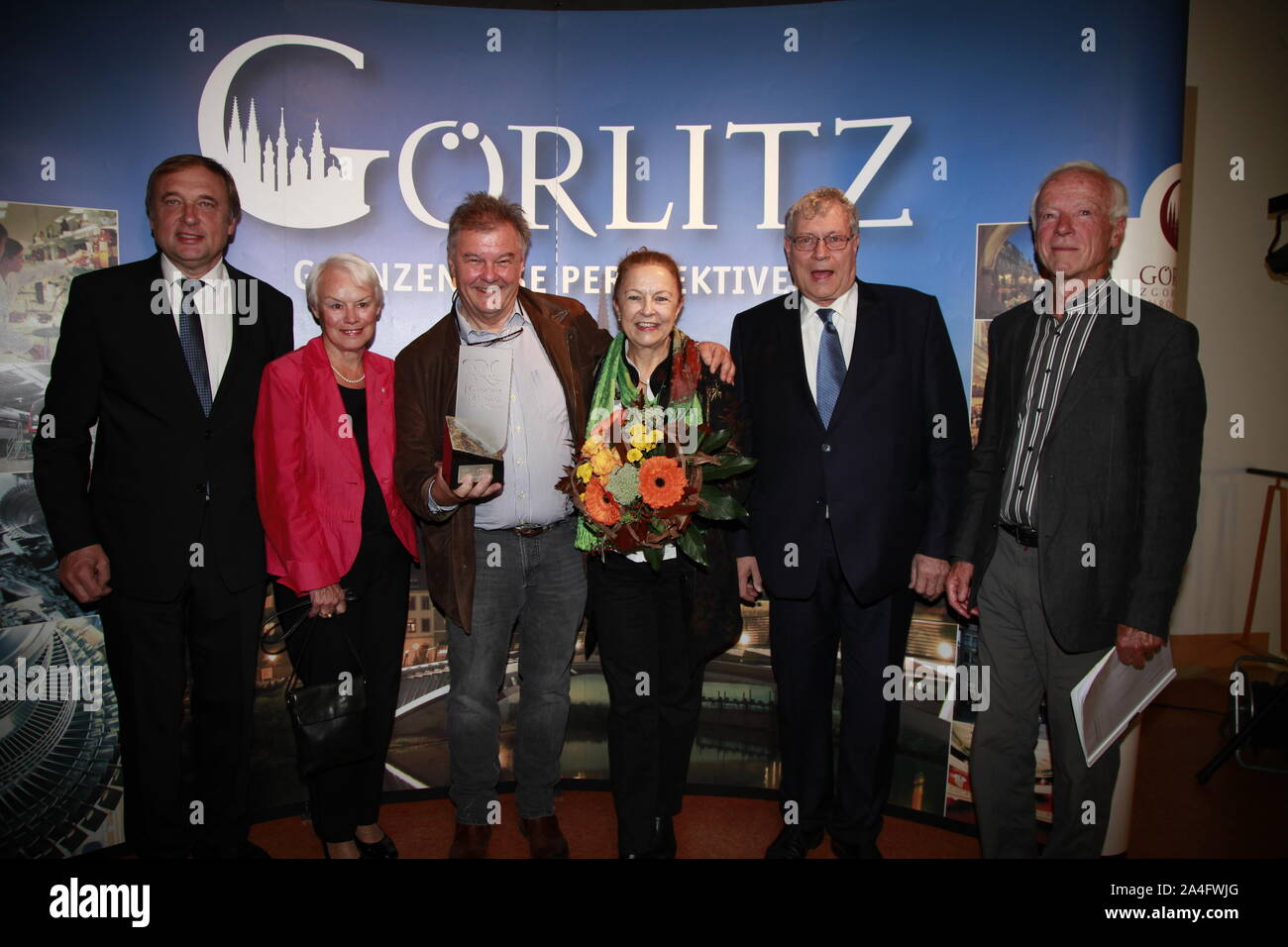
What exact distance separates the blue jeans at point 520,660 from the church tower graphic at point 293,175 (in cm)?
168

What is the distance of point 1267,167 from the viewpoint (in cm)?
529

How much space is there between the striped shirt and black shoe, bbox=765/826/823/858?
1.49 meters

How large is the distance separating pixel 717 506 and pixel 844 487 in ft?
1.73

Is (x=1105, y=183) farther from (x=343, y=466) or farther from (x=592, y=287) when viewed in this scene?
(x=343, y=466)

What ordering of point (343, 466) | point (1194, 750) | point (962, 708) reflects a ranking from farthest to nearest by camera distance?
point (1194, 750), point (962, 708), point (343, 466)

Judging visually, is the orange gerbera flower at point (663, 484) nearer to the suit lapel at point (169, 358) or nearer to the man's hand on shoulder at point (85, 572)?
the suit lapel at point (169, 358)

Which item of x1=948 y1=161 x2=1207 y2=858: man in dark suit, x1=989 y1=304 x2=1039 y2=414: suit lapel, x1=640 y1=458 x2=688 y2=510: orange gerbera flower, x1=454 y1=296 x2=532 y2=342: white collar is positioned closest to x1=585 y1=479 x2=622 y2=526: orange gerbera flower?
x1=640 y1=458 x2=688 y2=510: orange gerbera flower

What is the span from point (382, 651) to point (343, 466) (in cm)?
76

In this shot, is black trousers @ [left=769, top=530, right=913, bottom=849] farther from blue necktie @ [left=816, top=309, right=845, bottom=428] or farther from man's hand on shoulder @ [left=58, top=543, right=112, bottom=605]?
man's hand on shoulder @ [left=58, top=543, right=112, bottom=605]

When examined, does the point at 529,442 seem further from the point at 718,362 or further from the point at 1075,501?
the point at 1075,501

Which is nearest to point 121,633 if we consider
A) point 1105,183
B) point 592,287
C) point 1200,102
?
point 592,287

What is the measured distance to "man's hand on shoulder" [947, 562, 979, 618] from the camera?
2.97 m

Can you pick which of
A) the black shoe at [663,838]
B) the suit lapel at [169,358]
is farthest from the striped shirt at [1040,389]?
the suit lapel at [169,358]

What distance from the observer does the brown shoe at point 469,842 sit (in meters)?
3.11
